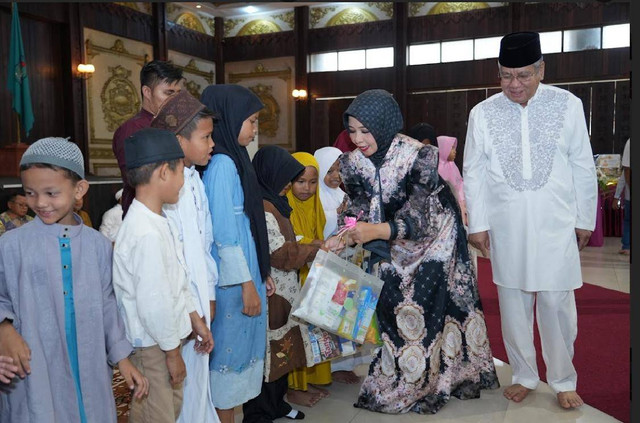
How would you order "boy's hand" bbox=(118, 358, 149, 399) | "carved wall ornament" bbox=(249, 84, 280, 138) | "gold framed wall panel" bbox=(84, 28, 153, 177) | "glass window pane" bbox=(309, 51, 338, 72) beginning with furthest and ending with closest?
"carved wall ornament" bbox=(249, 84, 280, 138), "glass window pane" bbox=(309, 51, 338, 72), "gold framed wall panel" bbox=(84, 28, 153, 177), "boy's hand" bbox=(118, 358, 149, 399)

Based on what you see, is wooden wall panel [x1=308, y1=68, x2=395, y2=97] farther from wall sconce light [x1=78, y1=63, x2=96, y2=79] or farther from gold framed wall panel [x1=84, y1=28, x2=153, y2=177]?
wall sconce light [x1=78, y1=63, x2=96, y2=79]

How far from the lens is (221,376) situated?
6.26 ft

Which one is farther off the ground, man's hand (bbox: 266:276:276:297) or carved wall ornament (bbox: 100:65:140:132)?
carved wall ornament (bbox: 100:65:140:132)

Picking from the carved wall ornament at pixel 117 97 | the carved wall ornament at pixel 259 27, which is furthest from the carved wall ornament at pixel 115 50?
the carved wall ornament at pixel 259 27

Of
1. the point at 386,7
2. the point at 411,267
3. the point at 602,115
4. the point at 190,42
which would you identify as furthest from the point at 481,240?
the point at 190,42

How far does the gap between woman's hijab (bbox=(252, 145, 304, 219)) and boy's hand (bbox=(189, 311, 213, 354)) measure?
0.70m

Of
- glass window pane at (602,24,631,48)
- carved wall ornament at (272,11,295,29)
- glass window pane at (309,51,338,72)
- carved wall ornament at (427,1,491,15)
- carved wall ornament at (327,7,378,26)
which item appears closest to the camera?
glass window pane at (602,24,631,48)

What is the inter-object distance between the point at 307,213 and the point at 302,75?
31.0 ft

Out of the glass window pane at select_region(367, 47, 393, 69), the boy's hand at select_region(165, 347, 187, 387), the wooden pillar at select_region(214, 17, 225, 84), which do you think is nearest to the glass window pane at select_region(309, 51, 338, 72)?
the glass window pane at select_region(367, 47, 393, 69)

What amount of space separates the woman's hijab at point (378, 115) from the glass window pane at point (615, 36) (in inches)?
359

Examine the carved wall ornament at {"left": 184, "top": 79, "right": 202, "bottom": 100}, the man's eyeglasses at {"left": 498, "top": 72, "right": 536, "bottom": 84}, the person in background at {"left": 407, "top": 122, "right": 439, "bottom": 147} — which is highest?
the carved wall ornament at {"left": 184, "top": 79, "right": 202, "bottom": 100}

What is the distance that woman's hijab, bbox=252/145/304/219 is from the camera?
2.26m

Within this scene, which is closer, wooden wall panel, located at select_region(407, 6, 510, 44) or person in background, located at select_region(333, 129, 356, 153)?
person in background, located at select_region(333, 129, 356, 153)

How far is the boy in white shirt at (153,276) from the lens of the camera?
1.47 m
